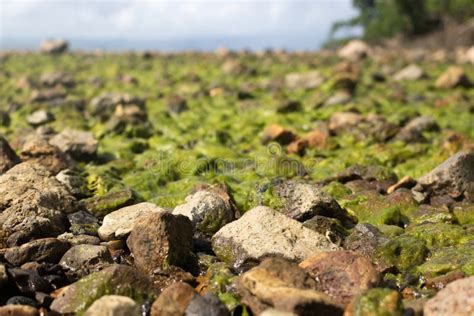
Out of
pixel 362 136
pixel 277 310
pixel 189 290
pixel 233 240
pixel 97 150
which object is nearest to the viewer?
pixel 277 310

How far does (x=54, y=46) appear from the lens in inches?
2035

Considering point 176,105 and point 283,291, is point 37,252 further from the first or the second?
point 176,105

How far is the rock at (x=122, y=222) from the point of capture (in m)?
9.98

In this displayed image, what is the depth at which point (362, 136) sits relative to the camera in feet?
58.5

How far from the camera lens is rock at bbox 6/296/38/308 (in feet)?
26.0

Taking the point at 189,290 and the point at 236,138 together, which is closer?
the point at 189,290

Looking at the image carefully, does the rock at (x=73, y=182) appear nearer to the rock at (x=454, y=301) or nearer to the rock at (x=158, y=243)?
the rock at (x=158, y=243)

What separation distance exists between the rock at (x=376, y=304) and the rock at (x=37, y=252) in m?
4.59

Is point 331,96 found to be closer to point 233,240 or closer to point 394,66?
point 394,66

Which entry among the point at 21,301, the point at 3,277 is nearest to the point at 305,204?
the point at 21,301

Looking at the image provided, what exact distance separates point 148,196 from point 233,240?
412 cm

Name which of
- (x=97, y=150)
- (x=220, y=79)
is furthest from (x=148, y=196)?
(x=220, y=79)

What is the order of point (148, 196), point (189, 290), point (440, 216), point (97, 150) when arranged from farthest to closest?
point (97, 150), point (148, 196), point (440, 216), point (189, 290)

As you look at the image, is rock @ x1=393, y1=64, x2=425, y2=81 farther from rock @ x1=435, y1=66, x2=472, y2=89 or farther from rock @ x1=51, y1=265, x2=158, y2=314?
rock @ x1=51, y1=265, x2=158, y2=314
